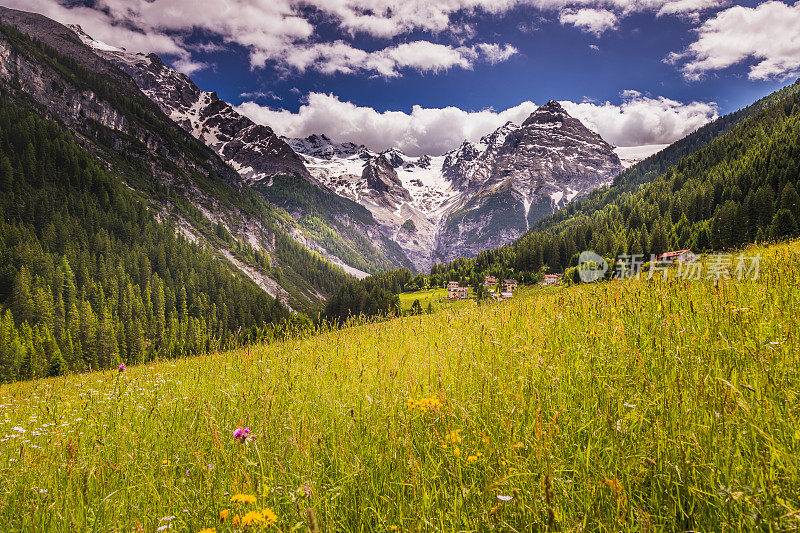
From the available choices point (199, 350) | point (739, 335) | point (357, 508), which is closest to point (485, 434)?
point (357, 508)

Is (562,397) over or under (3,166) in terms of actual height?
under

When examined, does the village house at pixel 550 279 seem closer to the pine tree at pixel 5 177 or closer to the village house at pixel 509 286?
the village house at pixel 509 286

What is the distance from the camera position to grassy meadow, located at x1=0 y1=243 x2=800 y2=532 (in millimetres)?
2043

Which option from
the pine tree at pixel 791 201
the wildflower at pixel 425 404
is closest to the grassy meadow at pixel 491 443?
the wildflower at pixel 425 404

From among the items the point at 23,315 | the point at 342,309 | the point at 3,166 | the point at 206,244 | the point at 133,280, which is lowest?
the point at 342,309

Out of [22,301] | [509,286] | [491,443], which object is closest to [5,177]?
[22,301]

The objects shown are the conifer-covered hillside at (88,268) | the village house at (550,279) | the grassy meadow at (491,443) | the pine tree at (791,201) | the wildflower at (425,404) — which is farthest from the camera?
the village house at (550,279)

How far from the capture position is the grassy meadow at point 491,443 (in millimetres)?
2043

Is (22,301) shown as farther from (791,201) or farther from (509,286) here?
(791,201)

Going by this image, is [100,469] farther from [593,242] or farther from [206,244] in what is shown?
[206,244]

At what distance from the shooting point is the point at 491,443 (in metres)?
2.93

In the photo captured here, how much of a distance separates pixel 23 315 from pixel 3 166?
94.5 meters

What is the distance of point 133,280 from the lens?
14288 cm

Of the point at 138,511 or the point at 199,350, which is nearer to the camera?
the point at 138,511
